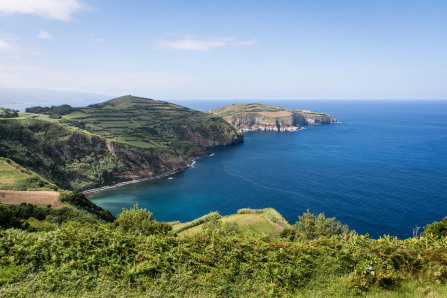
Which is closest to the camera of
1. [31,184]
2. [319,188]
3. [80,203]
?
[80,203]

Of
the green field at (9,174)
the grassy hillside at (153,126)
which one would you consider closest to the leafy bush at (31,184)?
the green field at (9,174)

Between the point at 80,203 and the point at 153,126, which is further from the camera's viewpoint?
the point at 153,126

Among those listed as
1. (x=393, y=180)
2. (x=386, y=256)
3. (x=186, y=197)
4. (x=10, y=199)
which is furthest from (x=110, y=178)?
(x=393, y=180)

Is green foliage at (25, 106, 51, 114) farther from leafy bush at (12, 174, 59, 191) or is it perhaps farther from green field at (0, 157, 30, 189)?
leafy bush at (12, 174, 59, 191)

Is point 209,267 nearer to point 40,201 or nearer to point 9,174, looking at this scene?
point 40,201

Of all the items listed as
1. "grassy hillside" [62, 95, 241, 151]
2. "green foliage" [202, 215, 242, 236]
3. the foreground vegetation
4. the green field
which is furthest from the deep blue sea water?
the foreground vegetation

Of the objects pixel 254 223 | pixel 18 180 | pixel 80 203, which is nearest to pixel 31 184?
pixel 18 180

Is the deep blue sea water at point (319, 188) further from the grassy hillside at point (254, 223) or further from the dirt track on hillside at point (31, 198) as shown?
the dirt track on hillside at point (31, 198)
